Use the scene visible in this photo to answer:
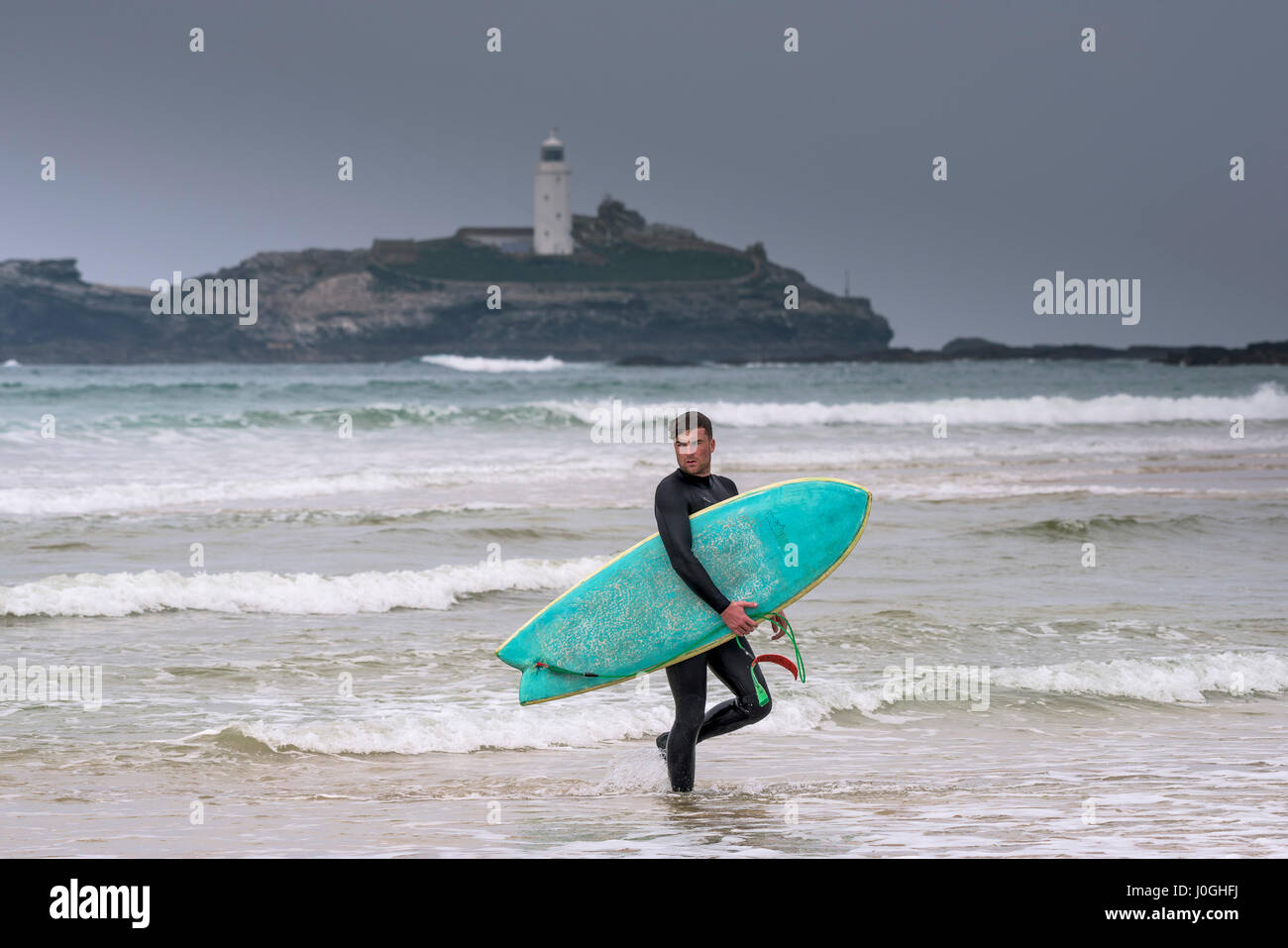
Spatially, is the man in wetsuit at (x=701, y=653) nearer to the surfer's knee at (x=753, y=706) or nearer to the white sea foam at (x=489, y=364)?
the surfer's knee at (x=753, y=706)

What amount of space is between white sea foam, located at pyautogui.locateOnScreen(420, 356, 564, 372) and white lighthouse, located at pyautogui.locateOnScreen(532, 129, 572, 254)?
21.9 m

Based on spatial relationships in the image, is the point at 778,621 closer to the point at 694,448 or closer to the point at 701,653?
the point at 701,653

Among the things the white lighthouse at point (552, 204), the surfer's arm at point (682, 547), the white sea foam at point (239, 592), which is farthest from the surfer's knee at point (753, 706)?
the white lighthouse at point (552, 204)

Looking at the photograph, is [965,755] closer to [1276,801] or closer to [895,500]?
[1276,801]

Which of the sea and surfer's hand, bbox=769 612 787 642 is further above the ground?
surfer's hand, bbox=769 612 787 642

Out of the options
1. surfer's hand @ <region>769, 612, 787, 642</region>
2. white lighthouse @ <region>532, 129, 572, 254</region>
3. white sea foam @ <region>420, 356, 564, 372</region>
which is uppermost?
white lighthouse @ <region>532, 129, 572, 254</region>

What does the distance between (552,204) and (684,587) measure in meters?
128

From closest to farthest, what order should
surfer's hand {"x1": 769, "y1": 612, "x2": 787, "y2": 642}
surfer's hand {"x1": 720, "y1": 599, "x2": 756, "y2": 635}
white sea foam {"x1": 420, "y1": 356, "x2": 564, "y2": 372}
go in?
surfer's hand {"x1": 720, "y1": 599, "x2": 756, "y2": 635} → surfer's hand {"x1": 769, "y1": 612, "x2": 787, "y2": 642} → white sea foam {"x1": 420, "y1": 356, "x2": 564, "y2": 372}

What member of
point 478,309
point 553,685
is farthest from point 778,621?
point 478,309

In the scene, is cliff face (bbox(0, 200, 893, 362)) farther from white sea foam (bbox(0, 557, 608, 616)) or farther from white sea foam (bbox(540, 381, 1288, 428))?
white sea foam (bbox(0, 557, 608, 616))

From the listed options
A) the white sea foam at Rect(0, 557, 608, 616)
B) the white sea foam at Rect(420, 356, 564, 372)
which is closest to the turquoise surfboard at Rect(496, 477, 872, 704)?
the white sea foam at Rect(0, 557, 608, 616)

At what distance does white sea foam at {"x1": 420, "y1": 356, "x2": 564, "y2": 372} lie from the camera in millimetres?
93875

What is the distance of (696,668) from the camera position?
4.65 meters
